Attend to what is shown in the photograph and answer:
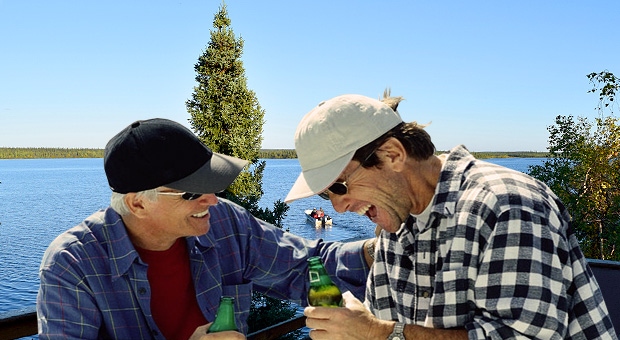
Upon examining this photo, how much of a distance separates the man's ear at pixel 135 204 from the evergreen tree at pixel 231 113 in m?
12.2

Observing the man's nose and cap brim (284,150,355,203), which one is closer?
cap brim (284,150,355,203)

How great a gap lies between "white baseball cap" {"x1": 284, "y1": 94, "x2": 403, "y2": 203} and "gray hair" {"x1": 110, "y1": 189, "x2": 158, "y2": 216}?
60cm

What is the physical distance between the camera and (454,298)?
1269 millimetres

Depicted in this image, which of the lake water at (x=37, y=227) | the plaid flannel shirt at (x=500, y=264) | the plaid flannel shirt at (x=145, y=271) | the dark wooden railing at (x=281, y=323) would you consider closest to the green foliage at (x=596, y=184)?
the lake water at (x=37, y=227)

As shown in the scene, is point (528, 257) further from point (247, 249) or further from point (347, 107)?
point (247, 249)

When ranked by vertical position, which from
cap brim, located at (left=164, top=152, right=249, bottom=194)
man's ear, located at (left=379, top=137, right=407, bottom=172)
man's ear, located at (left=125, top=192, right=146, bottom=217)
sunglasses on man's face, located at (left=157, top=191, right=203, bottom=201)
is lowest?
man's ear, located at (left=125, top=192, right=146, bottom=217)

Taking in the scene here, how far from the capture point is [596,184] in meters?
12.6

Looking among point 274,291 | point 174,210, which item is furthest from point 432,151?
point 274,291

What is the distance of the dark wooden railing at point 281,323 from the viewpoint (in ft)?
7.07

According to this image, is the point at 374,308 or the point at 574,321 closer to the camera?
the point at 574,321

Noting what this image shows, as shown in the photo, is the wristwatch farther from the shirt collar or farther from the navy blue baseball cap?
the navy blue baseball cap

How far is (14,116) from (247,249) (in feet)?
406

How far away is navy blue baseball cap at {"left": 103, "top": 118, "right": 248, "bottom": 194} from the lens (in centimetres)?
168

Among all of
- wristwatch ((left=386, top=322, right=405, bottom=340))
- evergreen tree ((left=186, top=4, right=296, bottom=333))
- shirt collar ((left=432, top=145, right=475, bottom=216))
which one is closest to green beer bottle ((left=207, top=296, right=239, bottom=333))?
wristwatch ((left=386, top=322, right=405, bottom=340))
